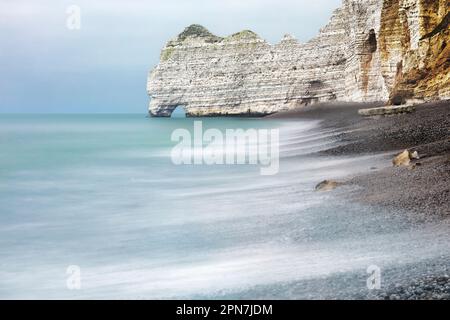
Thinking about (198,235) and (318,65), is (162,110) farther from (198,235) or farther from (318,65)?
(198,235)

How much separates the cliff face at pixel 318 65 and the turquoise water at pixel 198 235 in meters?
10.4

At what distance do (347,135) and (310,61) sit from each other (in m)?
37.7

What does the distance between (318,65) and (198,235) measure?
49157mm

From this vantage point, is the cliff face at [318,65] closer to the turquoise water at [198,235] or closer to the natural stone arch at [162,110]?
the natural stone arch at [162,110]

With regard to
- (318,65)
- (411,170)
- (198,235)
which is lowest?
(198,235)

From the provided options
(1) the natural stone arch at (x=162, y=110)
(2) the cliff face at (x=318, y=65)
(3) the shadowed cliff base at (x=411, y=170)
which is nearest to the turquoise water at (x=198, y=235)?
(3) the shadowed cliff base at (x=411, y=170)

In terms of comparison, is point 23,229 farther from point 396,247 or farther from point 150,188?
point 396,247

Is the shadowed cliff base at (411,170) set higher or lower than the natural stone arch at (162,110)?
lower

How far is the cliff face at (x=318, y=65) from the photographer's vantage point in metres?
23.5

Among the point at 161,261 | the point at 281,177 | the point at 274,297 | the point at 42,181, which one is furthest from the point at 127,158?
the point at 274,297

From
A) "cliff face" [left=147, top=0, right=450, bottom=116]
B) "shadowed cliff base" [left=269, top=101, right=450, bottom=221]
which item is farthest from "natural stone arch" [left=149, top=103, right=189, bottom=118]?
"shadowed cliff base" [left=269, top=101, right=450, bottom=221]

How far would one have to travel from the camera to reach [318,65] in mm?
56000

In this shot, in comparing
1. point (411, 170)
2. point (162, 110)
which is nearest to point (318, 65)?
point (162, 110)

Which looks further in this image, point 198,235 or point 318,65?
point 318,65
